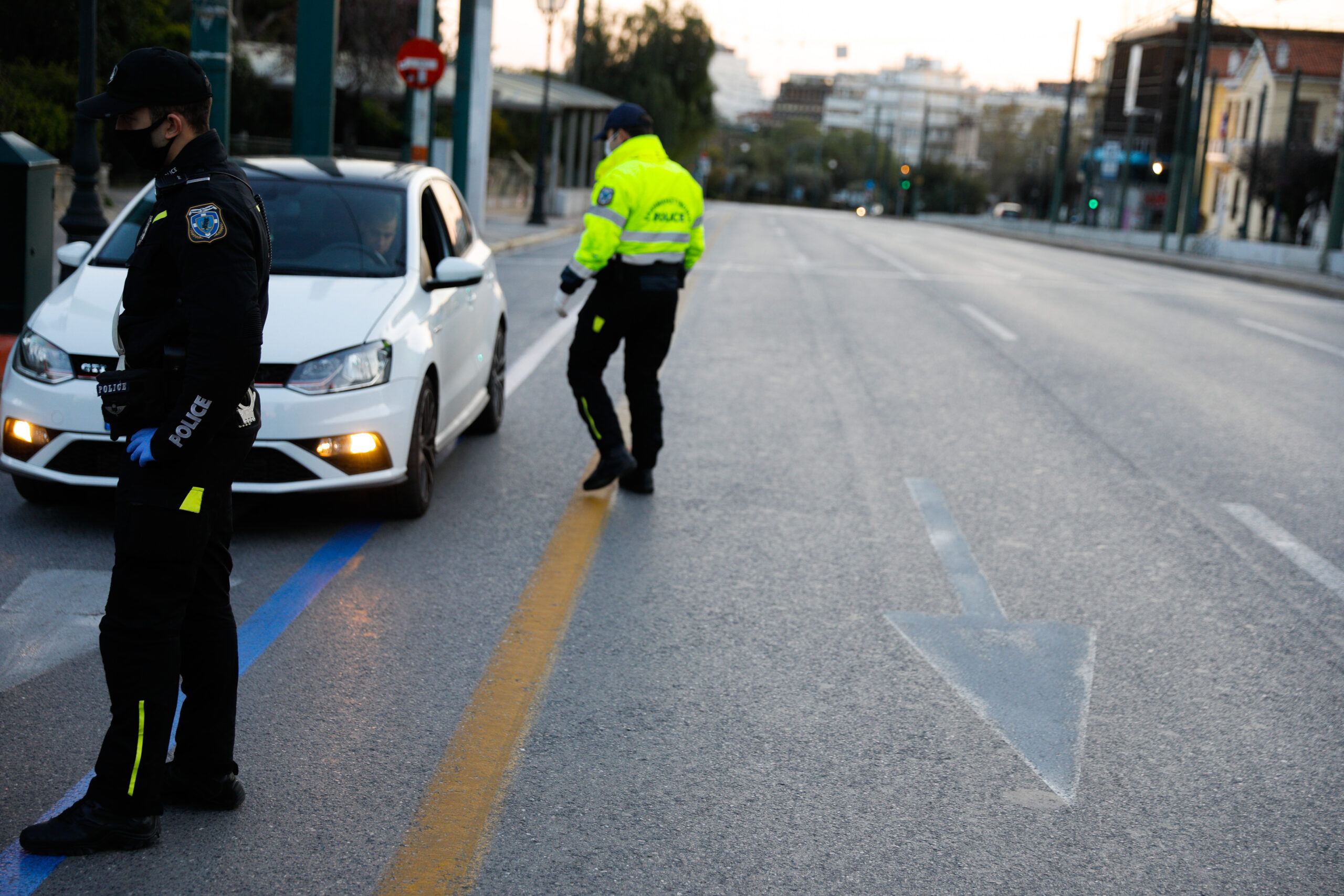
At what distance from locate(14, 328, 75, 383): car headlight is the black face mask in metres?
2.87

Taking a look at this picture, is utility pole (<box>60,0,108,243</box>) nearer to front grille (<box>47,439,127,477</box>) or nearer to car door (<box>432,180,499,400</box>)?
car door (<box>432,180,499,400</box>)

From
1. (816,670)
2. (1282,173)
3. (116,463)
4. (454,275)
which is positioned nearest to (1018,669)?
(816,670)

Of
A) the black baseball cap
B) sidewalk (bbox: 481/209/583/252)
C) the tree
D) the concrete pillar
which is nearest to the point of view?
the black baseball cap

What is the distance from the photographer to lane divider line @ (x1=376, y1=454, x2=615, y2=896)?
10.5 feet

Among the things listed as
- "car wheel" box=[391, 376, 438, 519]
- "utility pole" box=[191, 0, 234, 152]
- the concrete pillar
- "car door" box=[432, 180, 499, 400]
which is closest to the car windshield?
"car door" box=[432, 180, 499, 400]

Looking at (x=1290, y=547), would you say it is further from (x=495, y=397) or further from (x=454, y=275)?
(x=495, y=397)

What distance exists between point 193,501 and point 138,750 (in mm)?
614

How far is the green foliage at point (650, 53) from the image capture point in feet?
223

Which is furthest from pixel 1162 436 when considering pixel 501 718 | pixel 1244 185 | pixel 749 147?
pixel 749 147

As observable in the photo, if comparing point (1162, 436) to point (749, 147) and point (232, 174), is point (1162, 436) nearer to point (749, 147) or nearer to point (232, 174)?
point (232, 174)

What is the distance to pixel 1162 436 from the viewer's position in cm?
927

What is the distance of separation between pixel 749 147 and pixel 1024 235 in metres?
116

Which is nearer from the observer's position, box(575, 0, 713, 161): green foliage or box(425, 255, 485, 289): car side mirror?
box(425, 255, 485, 289): car side mirror

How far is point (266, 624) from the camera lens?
15.9 ft
